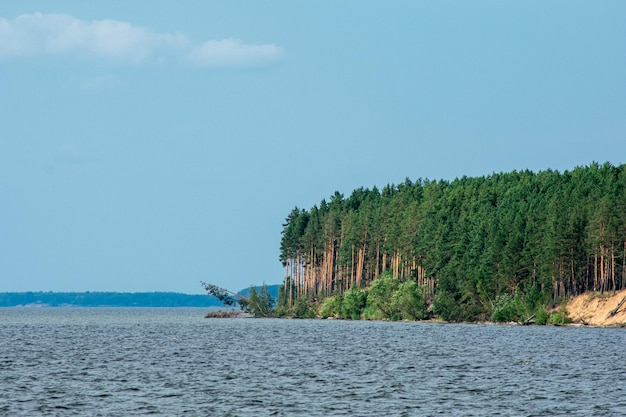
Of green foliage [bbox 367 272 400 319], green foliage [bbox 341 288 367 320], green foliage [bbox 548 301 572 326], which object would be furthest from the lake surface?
green foliage [bbox 341 288 367 320]

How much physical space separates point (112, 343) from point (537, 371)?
4749 cm

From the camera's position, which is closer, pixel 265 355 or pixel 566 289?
pixel 265 355

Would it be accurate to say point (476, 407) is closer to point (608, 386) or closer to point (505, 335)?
point (608, 386)

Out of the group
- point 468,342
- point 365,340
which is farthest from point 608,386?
point 365,340

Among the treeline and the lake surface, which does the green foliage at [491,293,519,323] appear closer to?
the treeline

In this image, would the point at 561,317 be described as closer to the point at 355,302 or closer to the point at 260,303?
the point at 355,302

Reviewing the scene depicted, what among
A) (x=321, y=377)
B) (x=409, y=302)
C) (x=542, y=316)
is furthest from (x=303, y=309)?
(x=321, y=377)

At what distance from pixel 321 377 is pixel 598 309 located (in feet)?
242

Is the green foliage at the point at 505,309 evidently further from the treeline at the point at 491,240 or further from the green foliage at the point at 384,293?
the green foliage at the point at 384,293

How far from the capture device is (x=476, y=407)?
43.0 m

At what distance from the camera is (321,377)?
56.6 m

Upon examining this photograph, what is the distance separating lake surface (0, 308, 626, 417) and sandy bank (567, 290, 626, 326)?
77.3ft

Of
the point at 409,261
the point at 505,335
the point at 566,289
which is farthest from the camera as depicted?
the point at 409,261

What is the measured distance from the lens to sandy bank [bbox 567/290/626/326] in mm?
117938
